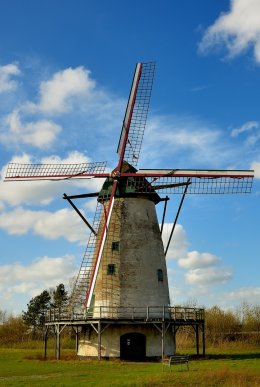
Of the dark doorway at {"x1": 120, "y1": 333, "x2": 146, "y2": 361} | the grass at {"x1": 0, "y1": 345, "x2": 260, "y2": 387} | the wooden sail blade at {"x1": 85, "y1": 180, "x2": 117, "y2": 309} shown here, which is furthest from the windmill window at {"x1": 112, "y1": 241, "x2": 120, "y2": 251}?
the grass at {"x1": 0, "y1": 345, "x2": 260, "y2": 387}

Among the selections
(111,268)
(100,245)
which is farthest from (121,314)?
(100,245)

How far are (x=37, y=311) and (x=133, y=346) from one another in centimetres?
4075

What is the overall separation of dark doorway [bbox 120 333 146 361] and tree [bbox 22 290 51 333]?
3859 cm

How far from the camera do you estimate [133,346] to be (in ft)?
93.7

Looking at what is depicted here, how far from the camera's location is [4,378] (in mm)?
20734

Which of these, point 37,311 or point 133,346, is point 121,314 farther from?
point 37,311

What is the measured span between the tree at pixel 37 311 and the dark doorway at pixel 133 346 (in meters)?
38.6

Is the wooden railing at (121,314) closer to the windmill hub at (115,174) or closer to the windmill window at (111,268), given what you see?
the windmill window at (111,268)

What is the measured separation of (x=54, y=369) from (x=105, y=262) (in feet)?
23.8

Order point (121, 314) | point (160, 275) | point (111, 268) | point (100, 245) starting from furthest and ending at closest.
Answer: point (160, 275), point (111, 268), point (121, 314), point (100, 245)

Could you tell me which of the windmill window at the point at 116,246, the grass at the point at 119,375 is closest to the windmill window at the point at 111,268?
the windmill window at the point at 116,246

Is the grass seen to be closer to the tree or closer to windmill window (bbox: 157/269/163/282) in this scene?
windmill window (bbox: 157/269/163/282)

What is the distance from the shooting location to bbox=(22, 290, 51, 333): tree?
217 ft

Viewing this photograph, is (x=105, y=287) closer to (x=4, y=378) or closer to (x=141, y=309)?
(x=141, y=309)
